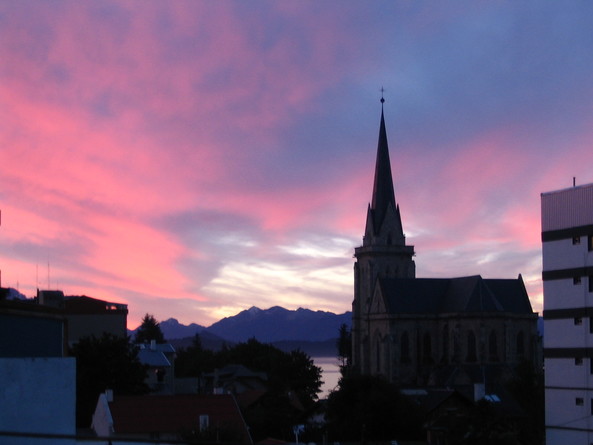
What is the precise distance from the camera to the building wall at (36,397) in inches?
632

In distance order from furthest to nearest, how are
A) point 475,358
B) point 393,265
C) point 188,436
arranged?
1. point 393,265
2. point 475,358
3. point 188,436

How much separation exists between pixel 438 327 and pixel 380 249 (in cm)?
1511

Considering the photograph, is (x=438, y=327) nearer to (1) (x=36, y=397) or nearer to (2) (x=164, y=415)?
(2) (x=164, y=415)

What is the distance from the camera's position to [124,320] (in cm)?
8338

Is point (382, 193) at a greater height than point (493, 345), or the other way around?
point (382, 193)

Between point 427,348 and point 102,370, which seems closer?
point 102,370

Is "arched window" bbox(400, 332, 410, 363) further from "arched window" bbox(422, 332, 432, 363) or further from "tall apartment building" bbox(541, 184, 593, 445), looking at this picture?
"tall apartment building" bbox(541, 184, 593, 445)

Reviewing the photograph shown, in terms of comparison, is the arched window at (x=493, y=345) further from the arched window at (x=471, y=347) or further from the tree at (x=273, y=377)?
the tree at (x=273, y=377)

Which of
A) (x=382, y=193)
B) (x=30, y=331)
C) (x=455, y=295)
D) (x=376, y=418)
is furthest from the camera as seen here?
(x=382, y=193)

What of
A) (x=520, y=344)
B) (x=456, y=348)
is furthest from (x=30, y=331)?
(x=520, y=344)

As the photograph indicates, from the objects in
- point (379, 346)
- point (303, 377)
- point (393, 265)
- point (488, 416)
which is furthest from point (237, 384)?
point (488, 416)

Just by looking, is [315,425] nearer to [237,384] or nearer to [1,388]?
[237,384]

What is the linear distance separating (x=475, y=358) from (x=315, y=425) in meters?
54.9

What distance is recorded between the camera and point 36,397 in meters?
16.4
